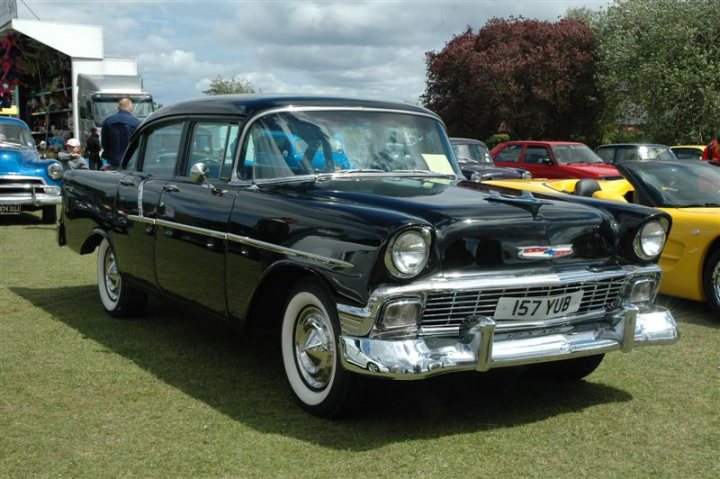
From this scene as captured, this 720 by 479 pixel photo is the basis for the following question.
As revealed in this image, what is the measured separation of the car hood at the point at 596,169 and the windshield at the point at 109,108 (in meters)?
10.8

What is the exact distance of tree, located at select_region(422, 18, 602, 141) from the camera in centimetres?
3788

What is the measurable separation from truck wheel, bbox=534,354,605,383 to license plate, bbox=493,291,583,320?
0.75 metres

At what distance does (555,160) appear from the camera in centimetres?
1828

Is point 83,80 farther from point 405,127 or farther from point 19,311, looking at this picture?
point 405,127

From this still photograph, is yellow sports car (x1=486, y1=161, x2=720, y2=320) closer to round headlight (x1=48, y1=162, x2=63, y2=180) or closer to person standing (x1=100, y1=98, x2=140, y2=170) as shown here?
round headlight (x1=48, y1=162, x2=63, y2=180)

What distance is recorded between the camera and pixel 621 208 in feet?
15.5

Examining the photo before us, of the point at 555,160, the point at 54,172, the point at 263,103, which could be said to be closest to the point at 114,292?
the point at 263,103

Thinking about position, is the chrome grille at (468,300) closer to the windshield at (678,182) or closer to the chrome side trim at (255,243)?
the chrome side trim at (255,243)

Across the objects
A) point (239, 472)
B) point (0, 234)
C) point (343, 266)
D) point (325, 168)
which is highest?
point (325, 168)

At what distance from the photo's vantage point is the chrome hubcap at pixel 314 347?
4.25 metres

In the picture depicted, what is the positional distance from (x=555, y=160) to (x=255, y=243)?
14592mm

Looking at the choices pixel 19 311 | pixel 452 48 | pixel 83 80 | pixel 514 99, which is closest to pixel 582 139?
pixel 514 99

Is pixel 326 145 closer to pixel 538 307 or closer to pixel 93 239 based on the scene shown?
pixel 538 307

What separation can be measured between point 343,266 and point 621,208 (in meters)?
1.72
